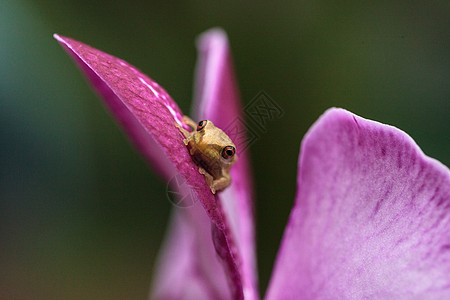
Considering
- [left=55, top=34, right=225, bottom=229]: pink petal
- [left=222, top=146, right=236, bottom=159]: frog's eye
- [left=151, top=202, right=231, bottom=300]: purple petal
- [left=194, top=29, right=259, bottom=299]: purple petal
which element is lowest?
[left=151, top=202, right=231, bottom=300]: purple petal

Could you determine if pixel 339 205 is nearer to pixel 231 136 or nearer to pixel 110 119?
pixel 231 136

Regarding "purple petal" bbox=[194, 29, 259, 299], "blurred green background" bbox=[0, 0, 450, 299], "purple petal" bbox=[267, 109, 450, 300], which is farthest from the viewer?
"blurred green background" bbox=[0, 0, 450, 299]

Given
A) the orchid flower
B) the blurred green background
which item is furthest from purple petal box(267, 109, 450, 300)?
the blurred green background

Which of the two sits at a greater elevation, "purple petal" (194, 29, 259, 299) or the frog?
the frog

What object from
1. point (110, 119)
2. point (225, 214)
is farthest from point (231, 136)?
point (110, 119)

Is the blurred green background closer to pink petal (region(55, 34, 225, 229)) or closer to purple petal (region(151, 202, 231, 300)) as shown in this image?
purple petal (region(151, 202, 231, 300))

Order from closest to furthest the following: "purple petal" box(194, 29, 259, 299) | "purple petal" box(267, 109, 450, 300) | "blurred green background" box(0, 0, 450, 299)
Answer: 1. "purple petal" box(267, 109, 450, 300)
2. "purple petal" box(194, 29, 259, 299)
3. "blurred green background" box(0, 0, 450, 299)

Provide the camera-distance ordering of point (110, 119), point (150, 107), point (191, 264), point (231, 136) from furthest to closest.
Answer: point (110, 119) < point (191, 264) < point (231, 136) < point (150, 107)

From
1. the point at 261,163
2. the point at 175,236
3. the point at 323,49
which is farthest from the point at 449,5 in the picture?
the point at 175,236

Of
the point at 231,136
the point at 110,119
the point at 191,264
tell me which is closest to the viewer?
the point at 231,136
